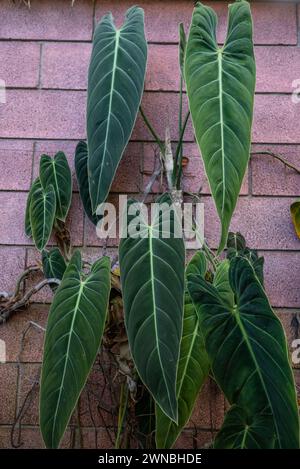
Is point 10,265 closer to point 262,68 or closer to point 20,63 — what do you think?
point 20,63

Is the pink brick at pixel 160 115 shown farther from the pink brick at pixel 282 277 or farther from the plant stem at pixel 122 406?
the plant stem at pixel 122 406

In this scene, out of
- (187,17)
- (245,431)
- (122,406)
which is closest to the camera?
(245,431)

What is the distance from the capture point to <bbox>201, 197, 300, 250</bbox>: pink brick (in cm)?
173

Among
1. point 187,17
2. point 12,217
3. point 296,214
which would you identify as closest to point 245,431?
point 296,214

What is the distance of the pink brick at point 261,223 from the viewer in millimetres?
1733

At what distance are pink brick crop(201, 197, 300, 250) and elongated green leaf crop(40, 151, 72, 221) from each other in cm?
42

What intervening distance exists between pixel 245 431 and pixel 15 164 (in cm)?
111

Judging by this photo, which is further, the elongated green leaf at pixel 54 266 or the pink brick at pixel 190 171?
the pink brick at pixel 190 171

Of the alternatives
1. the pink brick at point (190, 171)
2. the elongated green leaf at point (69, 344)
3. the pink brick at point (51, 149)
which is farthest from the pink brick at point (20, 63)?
the elongated green leaf at point (69, 344)

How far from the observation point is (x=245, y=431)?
3.49 ft

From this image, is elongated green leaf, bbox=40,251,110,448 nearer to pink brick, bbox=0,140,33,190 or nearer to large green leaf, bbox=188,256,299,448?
large green leaf, bbox=188,256,299,448

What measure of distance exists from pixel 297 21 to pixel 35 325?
1.29 metres

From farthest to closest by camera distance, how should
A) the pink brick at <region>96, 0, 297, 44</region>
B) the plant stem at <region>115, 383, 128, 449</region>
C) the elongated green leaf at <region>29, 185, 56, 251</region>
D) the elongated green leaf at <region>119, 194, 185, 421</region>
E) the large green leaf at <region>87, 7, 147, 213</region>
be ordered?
the pink brick at <region>96, 0, 297, 44</region> < the elongated green leaf at <region>29, 185, 56, 251</region> < the plant stem at <region>115, 383, 128, 449</region> < the large green leaf at <region>87, 7, 147, 213</region> < the elongated green leaf at <region>119, 194, 185, 421</region>
